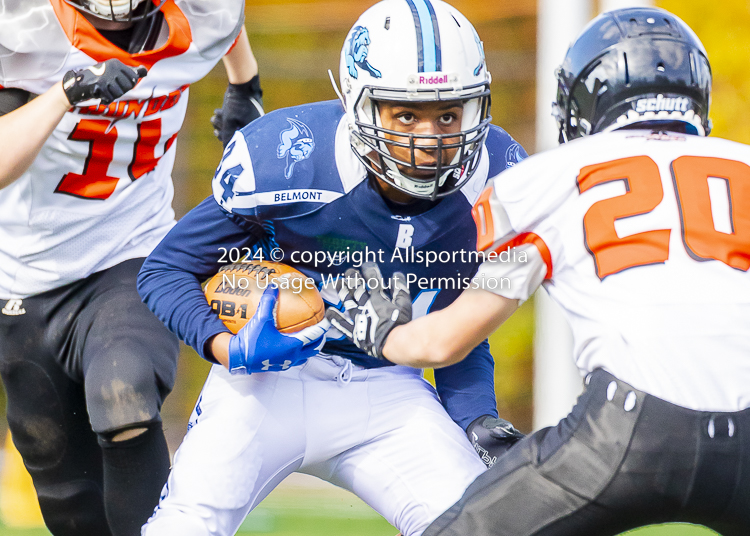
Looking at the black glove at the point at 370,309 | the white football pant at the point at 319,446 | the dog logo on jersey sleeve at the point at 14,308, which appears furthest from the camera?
the dog logo on jersey sleeve at the point at 14,308

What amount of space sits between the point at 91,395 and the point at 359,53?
4.03 ft

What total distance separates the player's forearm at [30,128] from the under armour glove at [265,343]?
31.1 inches

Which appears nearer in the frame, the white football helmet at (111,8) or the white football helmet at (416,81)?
the white football helmet at (416,81)

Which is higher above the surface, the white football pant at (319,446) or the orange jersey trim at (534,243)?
the orange jersey trim at (534,243)

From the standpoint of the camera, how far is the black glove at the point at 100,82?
7.93ft

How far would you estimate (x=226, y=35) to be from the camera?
2.96 m

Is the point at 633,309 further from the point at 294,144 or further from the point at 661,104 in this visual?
→ the point at 294,144

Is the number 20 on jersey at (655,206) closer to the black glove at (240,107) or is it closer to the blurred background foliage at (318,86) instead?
the black glove at (240,107)

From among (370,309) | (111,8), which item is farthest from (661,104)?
(111,8)

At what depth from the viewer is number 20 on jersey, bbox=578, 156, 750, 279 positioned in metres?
1.78

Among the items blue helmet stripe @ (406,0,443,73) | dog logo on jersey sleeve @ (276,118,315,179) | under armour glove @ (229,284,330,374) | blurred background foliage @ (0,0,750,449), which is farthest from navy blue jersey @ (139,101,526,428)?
blurred background foliage @ (0,0,750,449)

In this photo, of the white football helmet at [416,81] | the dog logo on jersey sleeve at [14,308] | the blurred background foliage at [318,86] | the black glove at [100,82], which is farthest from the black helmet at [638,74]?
A: the blurred background foliage at [318,86]

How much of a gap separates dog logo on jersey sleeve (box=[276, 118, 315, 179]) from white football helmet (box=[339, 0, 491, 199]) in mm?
127

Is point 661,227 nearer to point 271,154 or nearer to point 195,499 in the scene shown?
point 271,154
